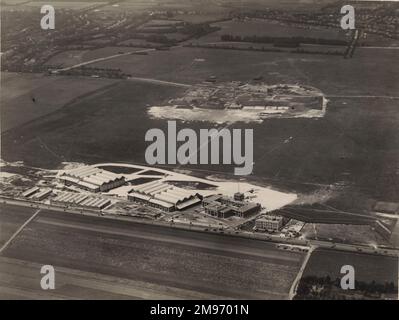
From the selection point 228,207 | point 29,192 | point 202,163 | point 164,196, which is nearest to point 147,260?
point 228,207

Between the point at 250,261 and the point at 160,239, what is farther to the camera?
the point at 160,239

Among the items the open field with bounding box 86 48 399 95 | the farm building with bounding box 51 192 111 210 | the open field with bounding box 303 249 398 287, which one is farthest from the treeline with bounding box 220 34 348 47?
the open field with bounding box 303 249 398 287

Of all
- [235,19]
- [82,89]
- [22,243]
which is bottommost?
[22,243]

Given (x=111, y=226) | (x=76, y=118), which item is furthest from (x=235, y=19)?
(x=111, y=226)

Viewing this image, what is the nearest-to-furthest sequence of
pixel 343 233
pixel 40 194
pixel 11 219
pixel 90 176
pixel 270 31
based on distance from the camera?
pixel 343 233 < pixel 11 219 < pixel 40 194 < pixel 90 176 < pixel 270 31

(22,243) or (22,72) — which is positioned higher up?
(22,72)

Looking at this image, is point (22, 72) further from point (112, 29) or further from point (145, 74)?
point (112, 29)

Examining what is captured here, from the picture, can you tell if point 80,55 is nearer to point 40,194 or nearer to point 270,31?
point 270,31

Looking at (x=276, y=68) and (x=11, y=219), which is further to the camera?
(x=276, y=68)
